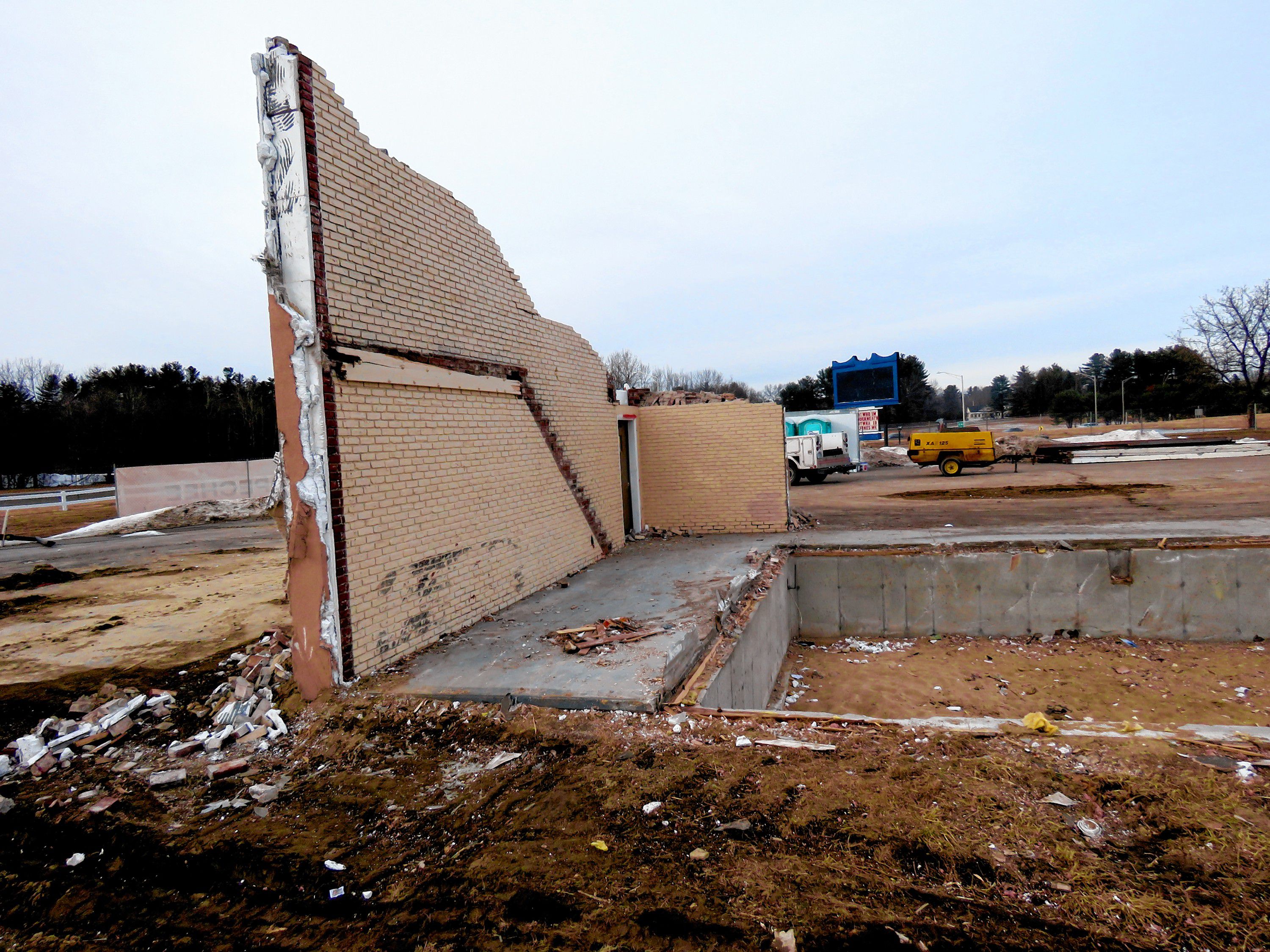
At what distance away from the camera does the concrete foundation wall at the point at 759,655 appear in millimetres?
6012

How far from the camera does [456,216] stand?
7.35 m

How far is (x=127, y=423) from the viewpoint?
125ft

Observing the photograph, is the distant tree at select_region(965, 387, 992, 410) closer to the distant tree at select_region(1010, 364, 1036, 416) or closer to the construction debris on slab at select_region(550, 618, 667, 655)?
the distant tree at select_region(1010, 364, 1036, 416)

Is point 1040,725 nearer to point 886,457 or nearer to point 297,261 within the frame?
point 297,261

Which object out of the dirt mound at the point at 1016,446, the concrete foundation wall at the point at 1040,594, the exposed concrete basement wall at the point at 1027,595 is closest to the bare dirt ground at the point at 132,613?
the exposed concrete basement wall at the point at 1027,595

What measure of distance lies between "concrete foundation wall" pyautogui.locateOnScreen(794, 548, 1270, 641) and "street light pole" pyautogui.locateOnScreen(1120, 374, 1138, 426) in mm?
47444

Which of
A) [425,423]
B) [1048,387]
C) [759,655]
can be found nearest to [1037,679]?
[759,655]

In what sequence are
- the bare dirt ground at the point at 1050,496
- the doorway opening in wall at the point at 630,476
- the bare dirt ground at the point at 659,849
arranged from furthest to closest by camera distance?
the bare dirt ground at the point at 1050,496
the doorway opening in wall at the point at 630,476
the bare dirt ground at the point at 659,849

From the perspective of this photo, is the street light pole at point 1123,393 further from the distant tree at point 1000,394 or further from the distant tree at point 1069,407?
the distant tree at point 1000,394

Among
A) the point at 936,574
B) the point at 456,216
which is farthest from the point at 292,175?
the point at 936,574

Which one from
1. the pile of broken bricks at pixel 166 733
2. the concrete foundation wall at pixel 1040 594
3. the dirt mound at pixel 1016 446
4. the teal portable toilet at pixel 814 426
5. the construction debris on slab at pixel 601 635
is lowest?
the concrete foundation wall at pixel 1040 594

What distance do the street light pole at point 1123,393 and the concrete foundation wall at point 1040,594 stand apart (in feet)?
156

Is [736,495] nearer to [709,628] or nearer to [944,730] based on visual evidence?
[709,628]

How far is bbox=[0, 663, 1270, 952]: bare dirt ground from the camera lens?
2645 mm
